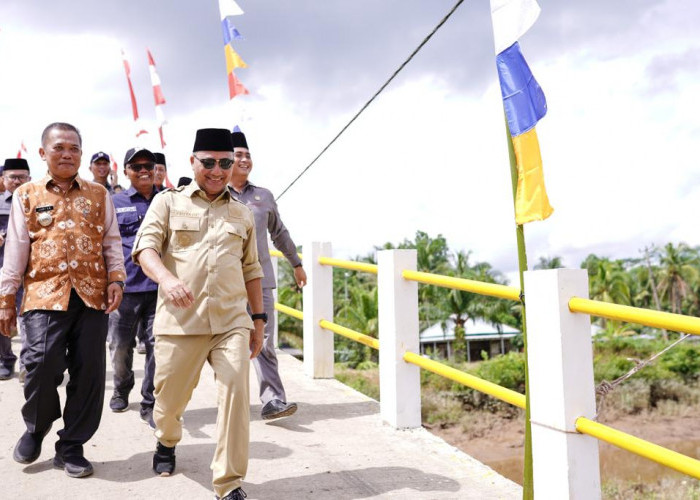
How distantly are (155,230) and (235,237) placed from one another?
393 mm

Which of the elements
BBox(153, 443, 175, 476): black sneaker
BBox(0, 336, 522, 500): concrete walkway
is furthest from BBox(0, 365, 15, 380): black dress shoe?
BBox(153, 443, 175, 476): black sneaker

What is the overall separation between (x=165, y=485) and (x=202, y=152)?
1769mm

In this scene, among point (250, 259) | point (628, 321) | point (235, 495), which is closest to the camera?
point (628, 321)

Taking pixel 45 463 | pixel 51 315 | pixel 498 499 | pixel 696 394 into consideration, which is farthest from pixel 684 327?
pixel 696 394

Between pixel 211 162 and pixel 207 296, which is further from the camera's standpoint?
pixel 211 162

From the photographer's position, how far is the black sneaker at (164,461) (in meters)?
3.83

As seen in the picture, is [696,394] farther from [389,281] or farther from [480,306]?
[389,281]

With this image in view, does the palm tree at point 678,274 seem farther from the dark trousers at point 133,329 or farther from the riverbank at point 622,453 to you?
the dark trousers at point 133,329

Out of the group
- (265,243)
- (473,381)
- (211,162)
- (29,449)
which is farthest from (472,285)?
(29,449)

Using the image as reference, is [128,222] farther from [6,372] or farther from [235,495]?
[6,372]

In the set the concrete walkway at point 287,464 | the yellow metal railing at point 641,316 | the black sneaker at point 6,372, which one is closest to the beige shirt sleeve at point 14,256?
the concrete walkway at point 287,464

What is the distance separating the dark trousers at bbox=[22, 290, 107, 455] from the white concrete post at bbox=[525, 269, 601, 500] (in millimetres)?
2400

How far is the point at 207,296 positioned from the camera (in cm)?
338

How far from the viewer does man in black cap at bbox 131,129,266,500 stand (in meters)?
3.21
